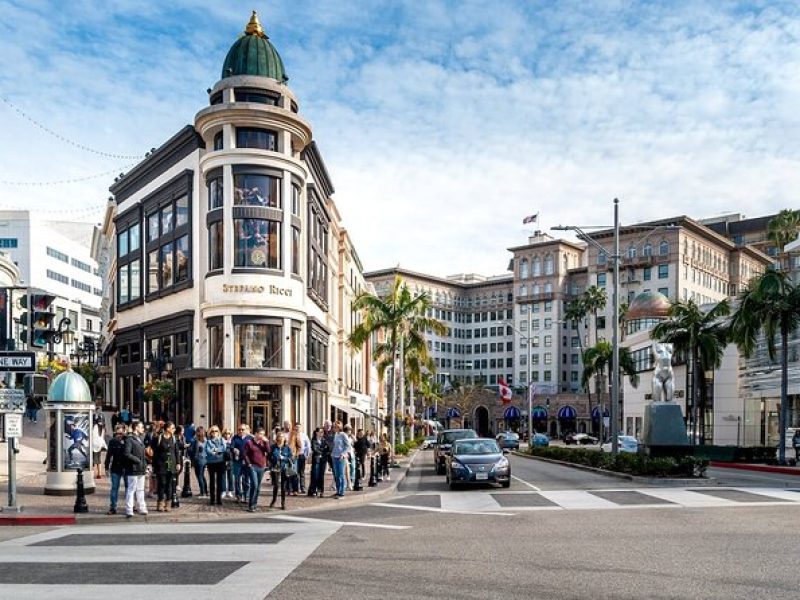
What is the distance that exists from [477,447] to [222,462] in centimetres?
807

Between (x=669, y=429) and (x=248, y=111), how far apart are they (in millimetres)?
21292

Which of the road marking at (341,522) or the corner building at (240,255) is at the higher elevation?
the corner building at (240,255)

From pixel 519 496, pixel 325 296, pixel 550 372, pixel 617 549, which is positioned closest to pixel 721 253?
pixel 550 372

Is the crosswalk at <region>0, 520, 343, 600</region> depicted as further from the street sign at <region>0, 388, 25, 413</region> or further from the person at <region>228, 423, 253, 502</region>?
the street sign at <region>0, 388, 25, 413</region>

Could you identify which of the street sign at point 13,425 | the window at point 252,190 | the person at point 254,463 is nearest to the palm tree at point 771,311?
the window at point 252,190

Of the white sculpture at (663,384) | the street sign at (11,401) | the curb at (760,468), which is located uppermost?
the street sign at (11,401)

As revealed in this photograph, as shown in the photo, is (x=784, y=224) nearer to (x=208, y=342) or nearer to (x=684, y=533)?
(x=208, y=342)

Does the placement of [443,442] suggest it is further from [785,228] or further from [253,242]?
[785,228]

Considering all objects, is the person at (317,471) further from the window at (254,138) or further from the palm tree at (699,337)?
the palm tree at (699,337)

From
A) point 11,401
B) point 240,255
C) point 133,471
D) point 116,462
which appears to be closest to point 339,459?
point 133,471

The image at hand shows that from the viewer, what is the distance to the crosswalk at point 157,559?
949cm

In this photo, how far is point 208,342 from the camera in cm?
3675

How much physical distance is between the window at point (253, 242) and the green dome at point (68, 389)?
1568 cm

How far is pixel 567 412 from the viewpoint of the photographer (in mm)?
114562
